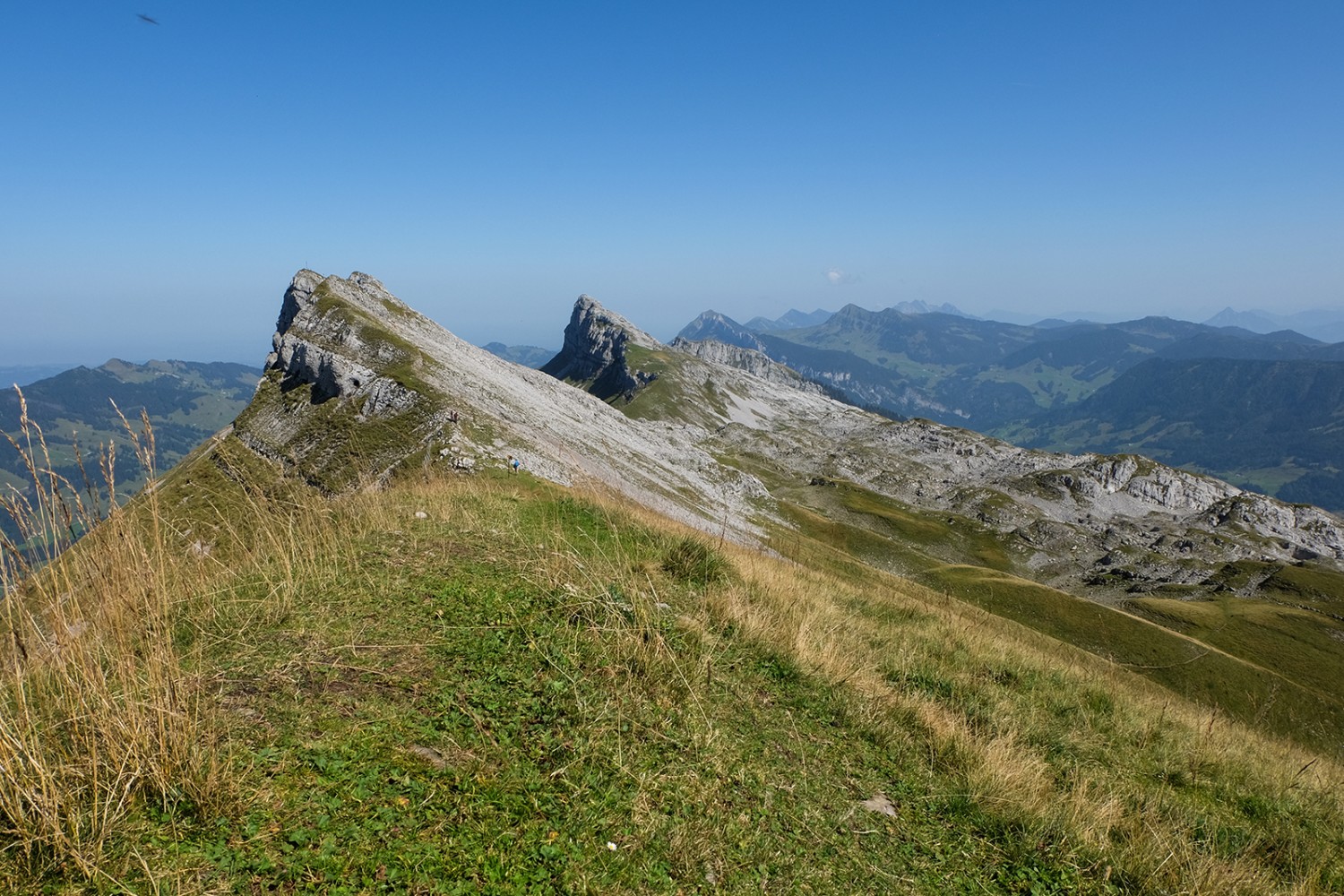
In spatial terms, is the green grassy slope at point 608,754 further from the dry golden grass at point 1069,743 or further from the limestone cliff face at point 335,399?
the limestone cliff face at point 335,399

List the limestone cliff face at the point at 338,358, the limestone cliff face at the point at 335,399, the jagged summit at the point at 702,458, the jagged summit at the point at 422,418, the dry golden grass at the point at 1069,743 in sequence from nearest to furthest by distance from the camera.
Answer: the dry golden grass at the point at 1069,743
the jagged summit at the point at 422,418
the limestone cliff face at the point at 335,399
the jagged summit at the point at 702,458
the limestone cliff face at the point at 338,358

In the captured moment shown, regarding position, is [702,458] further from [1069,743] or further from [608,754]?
[608,754]

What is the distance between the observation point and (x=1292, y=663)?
62.0 metres

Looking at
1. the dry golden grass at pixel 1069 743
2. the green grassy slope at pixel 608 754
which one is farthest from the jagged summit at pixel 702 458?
the green grassy slope at pixel 608 754

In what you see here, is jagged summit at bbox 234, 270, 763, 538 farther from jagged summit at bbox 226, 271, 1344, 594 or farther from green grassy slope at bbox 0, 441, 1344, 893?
green grassy slope at bbox 0, 441, 1344, 893

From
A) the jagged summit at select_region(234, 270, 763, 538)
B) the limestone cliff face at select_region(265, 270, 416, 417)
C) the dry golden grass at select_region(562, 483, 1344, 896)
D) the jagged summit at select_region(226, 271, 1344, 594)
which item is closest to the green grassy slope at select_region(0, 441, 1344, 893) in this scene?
the dry golden grass at select_region(562, 483, 1344, 896)

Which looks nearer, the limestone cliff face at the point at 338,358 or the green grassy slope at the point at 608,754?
the green grassy slope at the point at 608,754

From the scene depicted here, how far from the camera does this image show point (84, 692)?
186 inches

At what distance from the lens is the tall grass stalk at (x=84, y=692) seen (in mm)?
3797

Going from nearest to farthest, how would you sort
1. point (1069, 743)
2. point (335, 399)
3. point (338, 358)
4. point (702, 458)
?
point (1069, 743), point (335, 399), point (338, 358), point (702, 458)

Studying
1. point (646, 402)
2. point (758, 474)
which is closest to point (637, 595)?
point (758, 474)

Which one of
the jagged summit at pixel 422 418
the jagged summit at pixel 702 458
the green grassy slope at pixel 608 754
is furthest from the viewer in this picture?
the jagged summit at pixel 702 458

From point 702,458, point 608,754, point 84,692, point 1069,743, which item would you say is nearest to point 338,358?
point 702,458

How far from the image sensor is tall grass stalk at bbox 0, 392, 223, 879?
380cm
